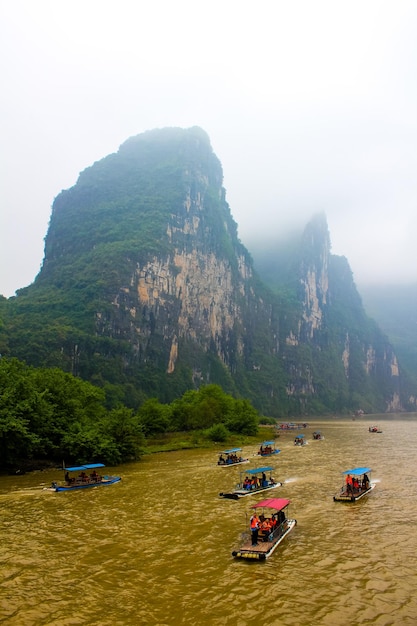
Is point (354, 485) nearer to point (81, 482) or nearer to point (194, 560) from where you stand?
point (194, 560)

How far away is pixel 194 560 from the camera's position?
2056cm

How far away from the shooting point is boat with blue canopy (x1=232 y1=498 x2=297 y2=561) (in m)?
20.2

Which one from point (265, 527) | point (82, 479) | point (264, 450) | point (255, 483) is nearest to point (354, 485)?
point (255, 483)

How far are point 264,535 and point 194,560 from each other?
350cm

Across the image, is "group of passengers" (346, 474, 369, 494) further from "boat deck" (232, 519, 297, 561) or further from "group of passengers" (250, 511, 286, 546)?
"boat deck" (232, 519, 297, 561)

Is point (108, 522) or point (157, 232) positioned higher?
point (157, 232)

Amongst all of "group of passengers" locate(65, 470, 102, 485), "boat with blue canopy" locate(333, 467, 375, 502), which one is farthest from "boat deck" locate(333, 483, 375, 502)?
"group of passengers" locate(65, 470, 102, 485)

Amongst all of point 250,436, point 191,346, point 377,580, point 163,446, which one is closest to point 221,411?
point 250,436

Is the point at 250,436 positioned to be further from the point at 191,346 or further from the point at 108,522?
the point at 191,346

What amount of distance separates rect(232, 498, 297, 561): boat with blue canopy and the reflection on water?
0.37m

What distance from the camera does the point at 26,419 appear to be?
46.7 meters

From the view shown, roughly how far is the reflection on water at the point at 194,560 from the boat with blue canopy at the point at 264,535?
0.37m

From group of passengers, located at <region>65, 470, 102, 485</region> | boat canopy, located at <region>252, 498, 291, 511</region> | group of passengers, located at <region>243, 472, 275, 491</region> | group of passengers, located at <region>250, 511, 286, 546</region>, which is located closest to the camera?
group of passengers, located at <region>250, 511, 286, 546</region>

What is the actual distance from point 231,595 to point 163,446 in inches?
2173
